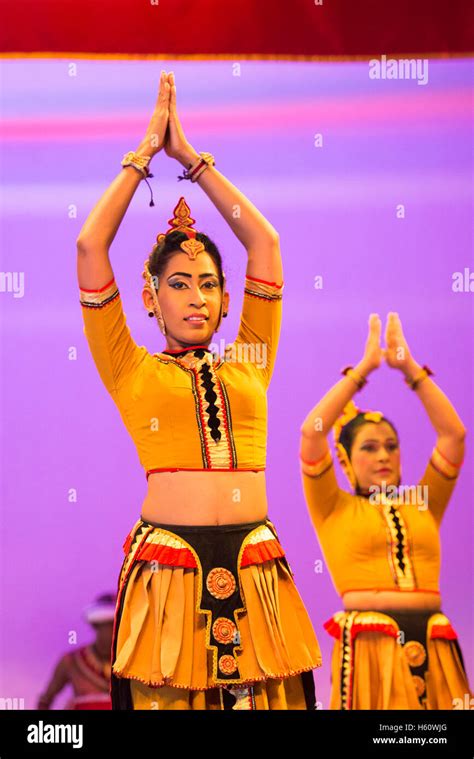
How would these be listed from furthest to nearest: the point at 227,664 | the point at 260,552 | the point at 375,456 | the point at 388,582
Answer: the point at 375,456, the point at 388,582, the point at 260,552, the point at 227,664

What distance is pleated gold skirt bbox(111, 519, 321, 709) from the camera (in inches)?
142

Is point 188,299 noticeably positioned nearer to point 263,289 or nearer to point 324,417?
point 263,289

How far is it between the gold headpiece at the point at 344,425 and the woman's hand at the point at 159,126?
137 cm

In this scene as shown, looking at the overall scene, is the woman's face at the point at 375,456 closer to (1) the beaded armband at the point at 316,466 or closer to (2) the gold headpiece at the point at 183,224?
(1) the beaded armband at the point at 316,466

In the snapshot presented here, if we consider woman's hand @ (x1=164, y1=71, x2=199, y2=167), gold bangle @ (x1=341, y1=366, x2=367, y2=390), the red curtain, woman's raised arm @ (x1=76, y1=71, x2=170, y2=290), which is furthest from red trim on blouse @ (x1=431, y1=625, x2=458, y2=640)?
the red curtain

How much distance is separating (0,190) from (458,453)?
83.6 inches

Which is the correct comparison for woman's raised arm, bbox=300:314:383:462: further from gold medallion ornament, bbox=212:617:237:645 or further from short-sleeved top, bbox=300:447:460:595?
gold medallion ornament, bbox=212:617:237:645

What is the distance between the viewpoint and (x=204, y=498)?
12.2ft

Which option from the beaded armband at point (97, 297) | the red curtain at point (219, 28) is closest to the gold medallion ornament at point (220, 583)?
the beaded armband at point (97, 297)

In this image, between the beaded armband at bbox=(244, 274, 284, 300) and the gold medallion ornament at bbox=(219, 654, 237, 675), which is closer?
the gold medallion ornament at bbox=(219, 654, 237, 675)

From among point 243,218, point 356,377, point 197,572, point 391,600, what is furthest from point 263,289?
point 391,600

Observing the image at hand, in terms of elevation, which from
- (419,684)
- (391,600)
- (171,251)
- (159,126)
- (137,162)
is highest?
(159,126)

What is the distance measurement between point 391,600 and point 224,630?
3.61ft

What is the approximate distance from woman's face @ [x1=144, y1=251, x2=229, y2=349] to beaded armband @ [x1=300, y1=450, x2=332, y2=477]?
83 centimetres
